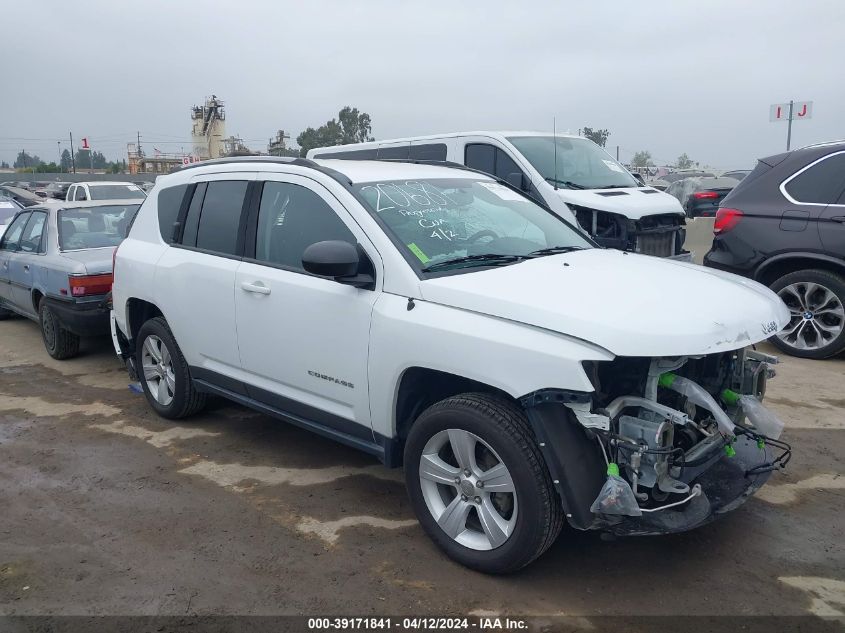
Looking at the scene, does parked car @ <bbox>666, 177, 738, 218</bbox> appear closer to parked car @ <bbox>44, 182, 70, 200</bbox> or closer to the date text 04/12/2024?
the date text 04/12/2024

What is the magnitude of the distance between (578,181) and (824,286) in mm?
3142

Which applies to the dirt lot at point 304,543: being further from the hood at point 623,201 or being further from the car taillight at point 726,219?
the hood at point 623,201

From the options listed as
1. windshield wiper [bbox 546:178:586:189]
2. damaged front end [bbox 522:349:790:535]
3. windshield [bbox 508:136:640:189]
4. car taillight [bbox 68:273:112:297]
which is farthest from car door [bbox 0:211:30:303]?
damaged front end [bbox 522:349:790:535]

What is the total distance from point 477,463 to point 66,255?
5.76 meters

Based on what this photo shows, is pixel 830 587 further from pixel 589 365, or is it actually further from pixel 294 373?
pixel 294 373

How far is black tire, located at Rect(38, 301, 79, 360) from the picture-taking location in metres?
7.44

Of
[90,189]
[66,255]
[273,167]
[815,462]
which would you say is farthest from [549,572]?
[90,189]

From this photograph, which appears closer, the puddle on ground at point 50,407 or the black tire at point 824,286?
the puddle on ground at point 50,407

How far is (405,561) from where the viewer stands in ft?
11.5

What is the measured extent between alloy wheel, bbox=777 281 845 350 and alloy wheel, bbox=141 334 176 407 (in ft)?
17.4

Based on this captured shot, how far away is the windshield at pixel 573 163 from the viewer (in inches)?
344

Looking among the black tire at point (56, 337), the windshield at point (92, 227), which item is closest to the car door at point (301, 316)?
the black tire at point (56, 337)

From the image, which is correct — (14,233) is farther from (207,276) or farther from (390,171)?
(390,171)

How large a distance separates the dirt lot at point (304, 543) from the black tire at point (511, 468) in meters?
0.13
